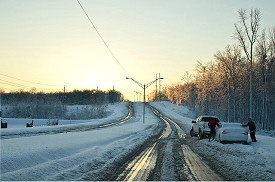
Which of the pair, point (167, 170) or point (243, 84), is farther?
point (243, 84)

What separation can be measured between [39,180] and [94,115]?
101 meters

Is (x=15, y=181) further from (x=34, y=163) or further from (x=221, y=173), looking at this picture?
(x=221, y=173)

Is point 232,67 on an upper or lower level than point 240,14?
lower

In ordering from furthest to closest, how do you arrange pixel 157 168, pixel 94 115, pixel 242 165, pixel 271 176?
pixel 94 115, pixel 242 165, pixel 157 168, pixel 271 176

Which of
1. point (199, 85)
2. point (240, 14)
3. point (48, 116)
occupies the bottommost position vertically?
point (48, 116)

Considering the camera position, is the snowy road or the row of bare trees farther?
the row of bare trees

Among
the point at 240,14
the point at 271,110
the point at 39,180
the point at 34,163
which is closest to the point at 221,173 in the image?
the point at 39,180

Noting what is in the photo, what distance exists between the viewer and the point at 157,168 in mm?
14086

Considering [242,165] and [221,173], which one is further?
[242,165]

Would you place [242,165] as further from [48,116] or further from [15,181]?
[48,116]

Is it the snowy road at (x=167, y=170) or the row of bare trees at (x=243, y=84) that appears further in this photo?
the row of bare trees at (x=243, y=84)

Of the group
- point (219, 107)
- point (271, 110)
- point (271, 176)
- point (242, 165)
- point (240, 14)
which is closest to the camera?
point (271, 176)

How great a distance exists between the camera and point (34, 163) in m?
14.7

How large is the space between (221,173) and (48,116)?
10608 centimetres
